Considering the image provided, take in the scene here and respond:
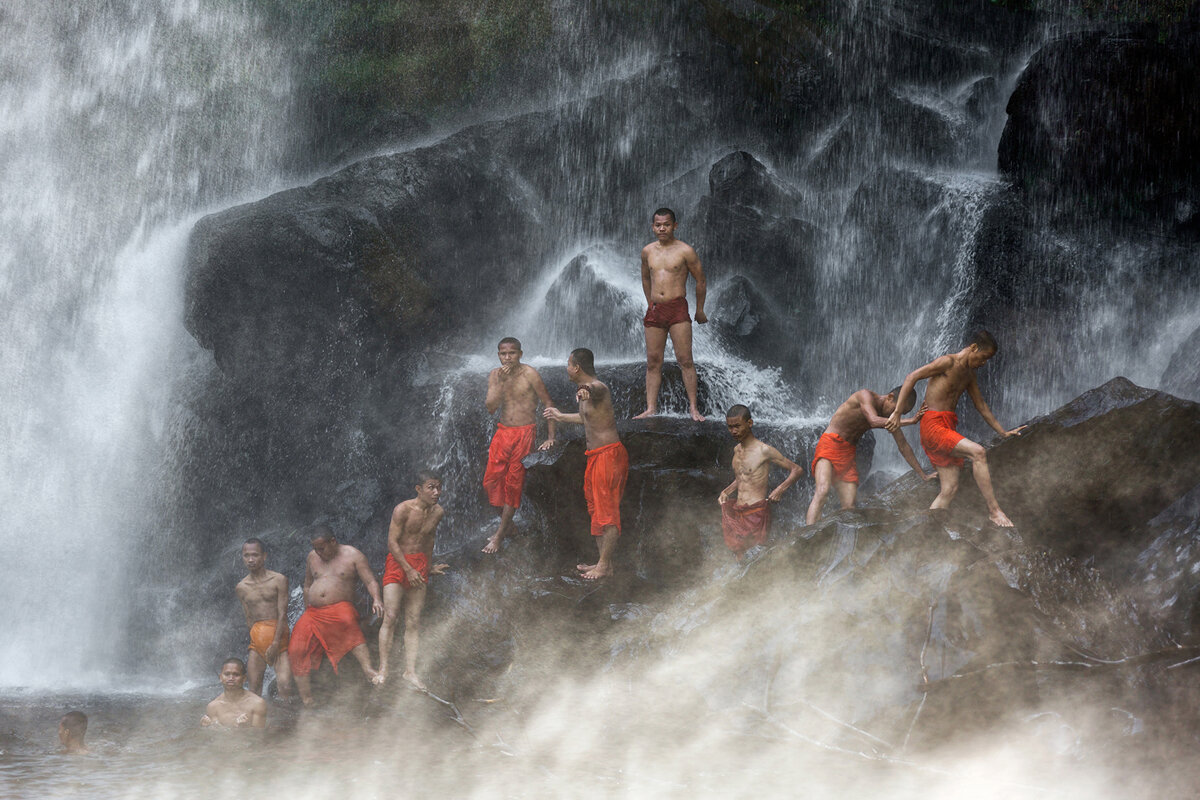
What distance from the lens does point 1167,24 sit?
1080 centimetres


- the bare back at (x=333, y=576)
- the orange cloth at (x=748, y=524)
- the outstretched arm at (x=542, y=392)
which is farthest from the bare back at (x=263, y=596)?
the orange cloth at (x=748, y=524)

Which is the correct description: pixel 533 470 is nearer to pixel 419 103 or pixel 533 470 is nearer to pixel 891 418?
pixel 891 418

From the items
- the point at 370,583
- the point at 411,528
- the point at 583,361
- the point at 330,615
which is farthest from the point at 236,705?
the point at 583,361

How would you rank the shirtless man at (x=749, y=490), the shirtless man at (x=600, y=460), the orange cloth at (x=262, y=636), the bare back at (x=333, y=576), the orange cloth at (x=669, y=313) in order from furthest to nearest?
the orange cloth at (x=669, y=313), the orange cloth at (x=262, y=636), the bare back at (x=333, y=576), the shirtless man at (x=600, y=460), the shirtless man at (x=749, y=490)

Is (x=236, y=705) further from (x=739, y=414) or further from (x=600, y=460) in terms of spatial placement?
(x=739, y=414)

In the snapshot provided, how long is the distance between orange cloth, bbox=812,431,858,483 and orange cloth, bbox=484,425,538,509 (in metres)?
2.32

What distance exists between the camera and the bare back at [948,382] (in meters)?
6.09

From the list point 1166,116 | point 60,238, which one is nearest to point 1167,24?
point 1166,116

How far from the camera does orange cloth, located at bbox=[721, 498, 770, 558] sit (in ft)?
22.0

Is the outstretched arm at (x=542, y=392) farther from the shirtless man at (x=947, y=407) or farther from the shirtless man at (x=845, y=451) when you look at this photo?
the shirtless man at (x=947, y=407)

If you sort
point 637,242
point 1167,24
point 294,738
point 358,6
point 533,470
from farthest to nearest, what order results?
1. point 358,6
2. point 637,242
3. point 1167,24
4. point 533,470
5. point 294,738

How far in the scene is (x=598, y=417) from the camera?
275 inches

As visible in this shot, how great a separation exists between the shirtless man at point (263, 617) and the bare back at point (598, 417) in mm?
2852

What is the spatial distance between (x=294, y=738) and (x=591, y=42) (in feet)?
39.0
